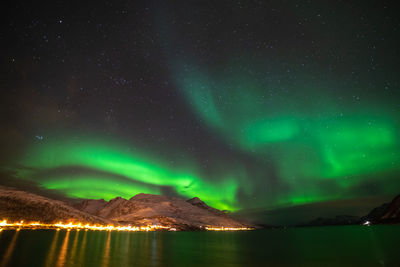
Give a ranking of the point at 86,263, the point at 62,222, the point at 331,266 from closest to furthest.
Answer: the point at 86,263 → the point at 331,266 → the point at 62,222

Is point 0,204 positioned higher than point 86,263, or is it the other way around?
point 0,204

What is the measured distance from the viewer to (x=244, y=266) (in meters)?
35.6

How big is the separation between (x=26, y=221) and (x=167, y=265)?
667 ft

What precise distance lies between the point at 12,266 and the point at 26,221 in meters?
201

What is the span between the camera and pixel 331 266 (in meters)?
→ 35.5

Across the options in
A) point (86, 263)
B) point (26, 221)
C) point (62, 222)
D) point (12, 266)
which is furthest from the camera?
point (62, 222)

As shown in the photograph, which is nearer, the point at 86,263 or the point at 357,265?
the point at 86,263

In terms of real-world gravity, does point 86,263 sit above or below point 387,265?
above

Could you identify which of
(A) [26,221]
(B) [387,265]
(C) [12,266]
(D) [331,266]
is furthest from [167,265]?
(A) [26,221]

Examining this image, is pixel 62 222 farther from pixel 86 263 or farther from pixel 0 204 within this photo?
pixel 86 263

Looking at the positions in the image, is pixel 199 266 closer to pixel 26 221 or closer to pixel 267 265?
pixel 267 265

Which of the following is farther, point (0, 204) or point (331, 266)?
point (0, 204)

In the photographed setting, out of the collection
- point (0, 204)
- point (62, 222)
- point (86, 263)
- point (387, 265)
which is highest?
point (0, 204)

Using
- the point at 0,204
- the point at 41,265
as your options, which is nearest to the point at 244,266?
the point at 41,265
